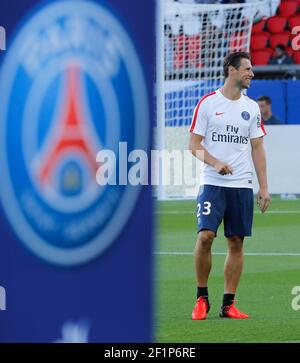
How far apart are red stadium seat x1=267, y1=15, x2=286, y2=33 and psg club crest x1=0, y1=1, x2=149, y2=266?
2590 cm

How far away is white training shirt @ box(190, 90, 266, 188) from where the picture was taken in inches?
318

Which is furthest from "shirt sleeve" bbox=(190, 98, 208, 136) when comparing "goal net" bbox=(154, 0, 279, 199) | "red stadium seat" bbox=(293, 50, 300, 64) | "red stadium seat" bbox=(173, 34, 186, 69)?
"red stadium seat" bbox=(293, 50, 300, 64)

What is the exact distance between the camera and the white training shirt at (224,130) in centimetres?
808

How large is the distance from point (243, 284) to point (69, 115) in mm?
8200

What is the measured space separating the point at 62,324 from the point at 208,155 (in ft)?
19.0

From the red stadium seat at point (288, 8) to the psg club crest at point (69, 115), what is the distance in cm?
2619

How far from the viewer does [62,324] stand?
211cm

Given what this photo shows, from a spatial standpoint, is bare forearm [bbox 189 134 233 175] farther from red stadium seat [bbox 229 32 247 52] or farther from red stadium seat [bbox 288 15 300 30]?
red stadium seat [bbox 288 15 300 30]

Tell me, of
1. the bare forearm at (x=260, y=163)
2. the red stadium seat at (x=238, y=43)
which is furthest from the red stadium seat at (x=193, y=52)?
the bare forearm at (x=260, y=163)

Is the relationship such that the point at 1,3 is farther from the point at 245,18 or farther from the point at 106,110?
the point at 245,18

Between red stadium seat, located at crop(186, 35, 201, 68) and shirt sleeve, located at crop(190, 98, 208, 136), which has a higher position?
red stadium seat, located at crop(186, 35, 201, 68)

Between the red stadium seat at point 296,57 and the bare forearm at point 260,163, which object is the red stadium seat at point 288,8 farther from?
the bare forearm at point 260,163

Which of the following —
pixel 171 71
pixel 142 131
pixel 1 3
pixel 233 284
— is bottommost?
pixel 233 284
